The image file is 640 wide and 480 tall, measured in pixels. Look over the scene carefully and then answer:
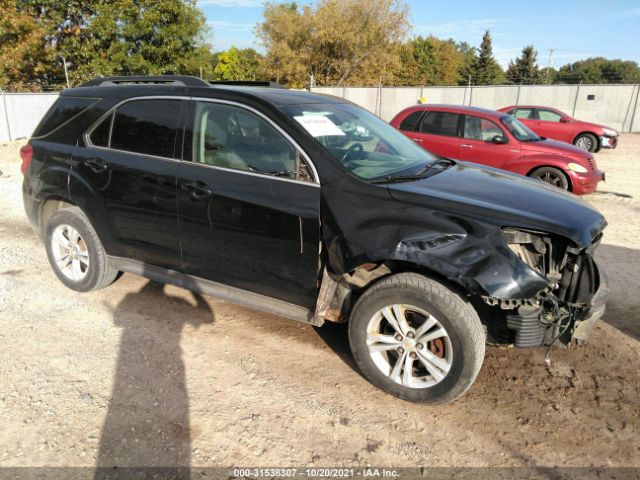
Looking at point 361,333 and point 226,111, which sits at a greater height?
point 226,111

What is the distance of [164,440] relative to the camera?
8.93 feet

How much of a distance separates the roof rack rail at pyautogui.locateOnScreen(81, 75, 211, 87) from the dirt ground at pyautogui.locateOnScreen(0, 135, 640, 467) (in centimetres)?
187

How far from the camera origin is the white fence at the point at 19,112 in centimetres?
1645

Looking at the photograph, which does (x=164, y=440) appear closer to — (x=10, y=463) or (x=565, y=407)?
(x=10, y=463)

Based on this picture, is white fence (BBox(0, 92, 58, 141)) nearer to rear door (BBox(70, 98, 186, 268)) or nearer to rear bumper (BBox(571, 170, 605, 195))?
rear door (BBox(70, 98, 186, 268))

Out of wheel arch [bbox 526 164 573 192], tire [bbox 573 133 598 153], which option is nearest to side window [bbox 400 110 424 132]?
wheel arch [bbox 526 164 573 192]

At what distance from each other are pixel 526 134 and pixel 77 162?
7914mm

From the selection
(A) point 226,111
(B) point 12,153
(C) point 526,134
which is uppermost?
(A) point 226,111

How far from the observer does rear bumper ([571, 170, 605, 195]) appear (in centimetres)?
845

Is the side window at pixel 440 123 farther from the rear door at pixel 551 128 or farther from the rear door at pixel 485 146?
the rear door at pixel 551 128

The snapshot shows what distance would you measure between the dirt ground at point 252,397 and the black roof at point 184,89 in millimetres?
1796

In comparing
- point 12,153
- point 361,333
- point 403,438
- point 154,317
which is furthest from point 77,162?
point 12,153

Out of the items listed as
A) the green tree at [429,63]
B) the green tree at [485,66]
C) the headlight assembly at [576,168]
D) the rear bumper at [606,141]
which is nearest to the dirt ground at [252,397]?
the headlight assembly at [576,168]

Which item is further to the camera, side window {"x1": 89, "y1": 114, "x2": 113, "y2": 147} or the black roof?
side window {"x1": 89, "y1": 114, "x2": 113, "y2": 147}
